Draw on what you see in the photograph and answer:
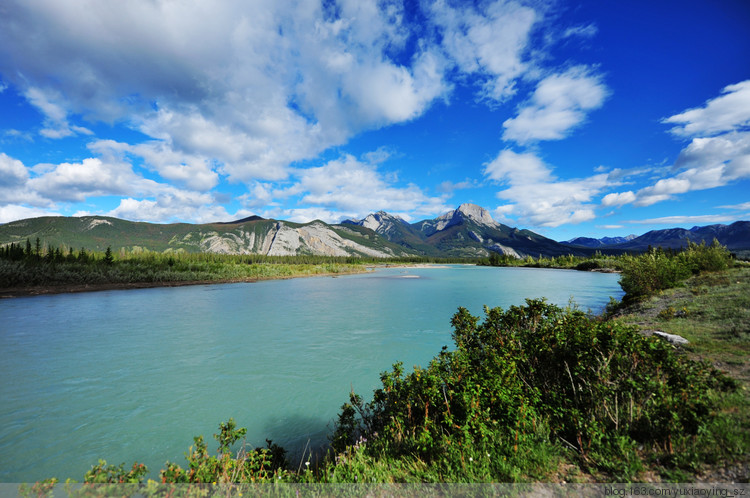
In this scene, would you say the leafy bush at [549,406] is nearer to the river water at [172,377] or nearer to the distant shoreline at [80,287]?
the river water at [172,377]

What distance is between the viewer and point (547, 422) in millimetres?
6184

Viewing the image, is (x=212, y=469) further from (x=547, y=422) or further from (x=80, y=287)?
(x=80, y=287)

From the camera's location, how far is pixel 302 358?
18.6 meters

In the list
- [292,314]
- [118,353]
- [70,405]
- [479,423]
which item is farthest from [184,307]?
[479,423]

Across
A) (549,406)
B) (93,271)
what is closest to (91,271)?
(93,271)

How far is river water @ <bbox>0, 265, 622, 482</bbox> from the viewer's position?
9844mm

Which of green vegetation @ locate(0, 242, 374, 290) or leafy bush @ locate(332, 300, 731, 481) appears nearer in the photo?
leafy bush @ locate(332, 300, 731, 481)

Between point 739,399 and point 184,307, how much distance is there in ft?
155

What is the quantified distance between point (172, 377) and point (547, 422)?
17730 mm

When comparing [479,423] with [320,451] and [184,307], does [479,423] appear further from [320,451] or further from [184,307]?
[184,307]

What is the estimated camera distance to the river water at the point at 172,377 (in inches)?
388

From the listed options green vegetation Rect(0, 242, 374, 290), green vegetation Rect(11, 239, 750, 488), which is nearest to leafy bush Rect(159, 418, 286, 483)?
green vegetation Rect(11, 239, 750, 488)

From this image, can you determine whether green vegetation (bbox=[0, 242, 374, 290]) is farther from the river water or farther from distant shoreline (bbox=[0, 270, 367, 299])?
the river water

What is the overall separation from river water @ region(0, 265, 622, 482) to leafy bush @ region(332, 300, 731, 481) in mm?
5149
